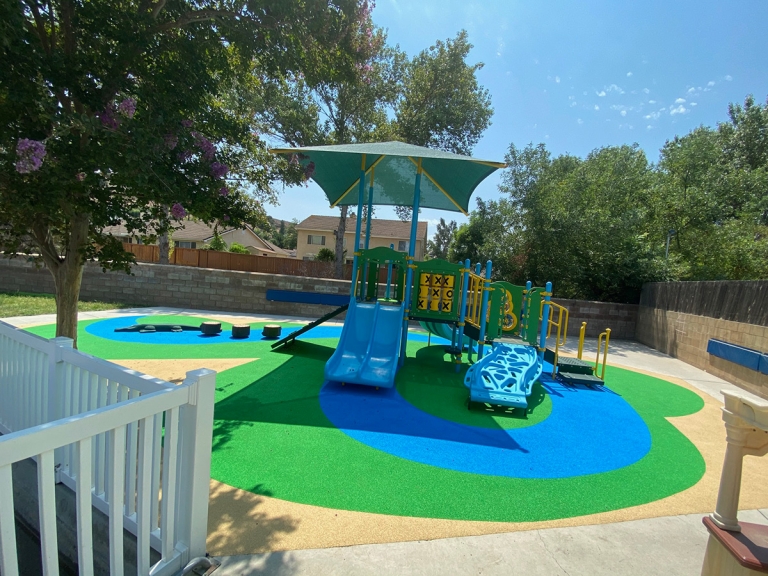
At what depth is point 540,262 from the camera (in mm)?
15695

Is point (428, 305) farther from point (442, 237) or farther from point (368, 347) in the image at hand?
point (442, 237)

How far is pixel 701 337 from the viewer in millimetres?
10180

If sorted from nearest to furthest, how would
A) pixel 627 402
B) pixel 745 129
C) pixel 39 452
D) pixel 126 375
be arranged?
pixel 39 452 → pixel 126 375 → pixel 627 402 → pixel 745 129

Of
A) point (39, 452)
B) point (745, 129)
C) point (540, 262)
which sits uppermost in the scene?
point (745, 129)

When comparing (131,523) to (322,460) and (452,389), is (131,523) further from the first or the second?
(452,389)

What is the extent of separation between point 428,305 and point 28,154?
6130 millimetres

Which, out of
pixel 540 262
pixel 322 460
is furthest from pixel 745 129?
pixel 322 460

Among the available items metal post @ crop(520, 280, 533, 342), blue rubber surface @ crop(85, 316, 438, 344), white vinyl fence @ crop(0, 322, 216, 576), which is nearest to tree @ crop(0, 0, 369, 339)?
white vinyl fence @ crop(0, 322, 216, 576)

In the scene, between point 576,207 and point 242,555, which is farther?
point 576,207

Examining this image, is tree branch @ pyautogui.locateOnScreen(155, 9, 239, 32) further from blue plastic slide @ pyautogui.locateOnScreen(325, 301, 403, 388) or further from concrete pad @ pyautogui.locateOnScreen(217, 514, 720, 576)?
concrete pad @ pyautogui.locateOnScreen(217, 514, 720, 576)

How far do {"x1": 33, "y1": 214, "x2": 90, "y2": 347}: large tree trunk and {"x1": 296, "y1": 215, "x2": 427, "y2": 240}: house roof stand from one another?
106ft

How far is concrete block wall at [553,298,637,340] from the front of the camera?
14.0 metres

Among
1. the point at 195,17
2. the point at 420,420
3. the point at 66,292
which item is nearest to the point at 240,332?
the point at 66,292

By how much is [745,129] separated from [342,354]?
1192 inches
